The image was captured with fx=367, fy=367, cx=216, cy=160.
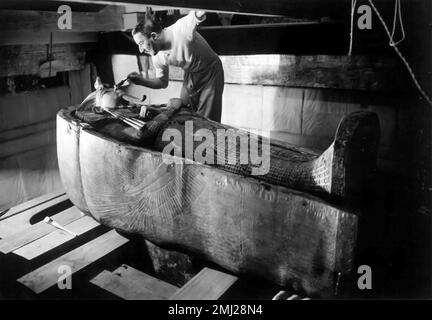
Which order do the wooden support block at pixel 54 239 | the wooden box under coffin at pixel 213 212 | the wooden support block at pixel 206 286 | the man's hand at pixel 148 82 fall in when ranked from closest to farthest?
the wooden box under coffin at pixel 213 212 → the wooden support block at pixel 206 286 → the wooden support block at pixel 54 239 → the man's hand at pixel 148 82

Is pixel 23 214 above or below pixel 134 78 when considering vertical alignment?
below

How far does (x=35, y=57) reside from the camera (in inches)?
155

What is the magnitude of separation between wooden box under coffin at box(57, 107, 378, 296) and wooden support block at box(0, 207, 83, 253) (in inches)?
12.5

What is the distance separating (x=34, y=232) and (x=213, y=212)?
1.55m

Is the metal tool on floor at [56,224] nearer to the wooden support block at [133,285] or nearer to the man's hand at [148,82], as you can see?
the wooden support block at [133,285]

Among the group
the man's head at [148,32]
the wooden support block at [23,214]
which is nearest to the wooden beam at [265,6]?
the man's head at [148,32]

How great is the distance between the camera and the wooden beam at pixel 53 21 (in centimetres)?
346

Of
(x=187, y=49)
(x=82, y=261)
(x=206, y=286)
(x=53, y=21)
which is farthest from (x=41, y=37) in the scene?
(x=206, y=286)

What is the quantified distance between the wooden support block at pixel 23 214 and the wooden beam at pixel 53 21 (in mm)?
1669

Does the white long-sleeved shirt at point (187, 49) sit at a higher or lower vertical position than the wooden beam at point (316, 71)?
higher

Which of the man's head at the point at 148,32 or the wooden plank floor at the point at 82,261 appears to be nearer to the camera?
the wooden plank floor at the point at 82,261

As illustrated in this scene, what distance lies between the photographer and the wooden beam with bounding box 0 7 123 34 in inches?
136

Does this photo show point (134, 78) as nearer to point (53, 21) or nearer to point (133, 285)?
point (53, 21)

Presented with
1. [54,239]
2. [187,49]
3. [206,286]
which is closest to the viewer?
[206,286]
